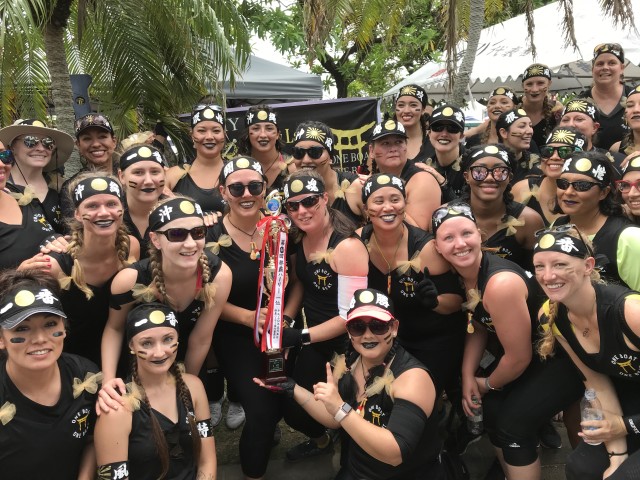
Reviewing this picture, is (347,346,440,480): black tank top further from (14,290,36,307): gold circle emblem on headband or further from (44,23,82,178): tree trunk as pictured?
(44,23,82,178): tree trunk

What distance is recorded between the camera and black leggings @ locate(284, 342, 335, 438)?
4.94 metres

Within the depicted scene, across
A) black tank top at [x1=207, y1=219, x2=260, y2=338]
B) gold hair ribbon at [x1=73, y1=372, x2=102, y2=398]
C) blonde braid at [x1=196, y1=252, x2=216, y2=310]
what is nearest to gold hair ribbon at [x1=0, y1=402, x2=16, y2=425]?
gold hair ribbon at [x1=73, y1=372, x2=102, y2=398]

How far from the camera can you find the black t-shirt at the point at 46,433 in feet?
11.4

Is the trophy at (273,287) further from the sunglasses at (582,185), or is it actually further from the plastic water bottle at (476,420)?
the sunglasses at (582,185)

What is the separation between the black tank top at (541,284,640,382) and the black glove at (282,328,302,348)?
2.08m

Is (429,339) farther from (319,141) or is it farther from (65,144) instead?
(65,144)

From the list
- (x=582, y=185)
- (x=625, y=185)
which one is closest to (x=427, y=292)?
(x=582, y=185)

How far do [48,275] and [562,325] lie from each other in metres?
3.45

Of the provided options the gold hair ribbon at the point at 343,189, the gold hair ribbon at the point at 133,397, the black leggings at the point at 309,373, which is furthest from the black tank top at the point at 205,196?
the gold hair ribbon at the point at 133,397

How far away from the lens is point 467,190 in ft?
17.0

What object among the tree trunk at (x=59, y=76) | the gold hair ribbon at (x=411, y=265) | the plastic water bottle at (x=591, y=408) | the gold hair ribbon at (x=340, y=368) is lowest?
the plastic water bottle at (x=591, y=408)

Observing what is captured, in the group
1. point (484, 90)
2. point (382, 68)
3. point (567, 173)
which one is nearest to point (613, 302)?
point (567, 173)

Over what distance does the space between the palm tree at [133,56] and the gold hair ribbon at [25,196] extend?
3154mm

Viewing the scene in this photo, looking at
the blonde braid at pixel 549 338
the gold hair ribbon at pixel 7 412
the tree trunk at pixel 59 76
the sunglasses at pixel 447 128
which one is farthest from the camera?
the tree trunk at pixel 59 76
